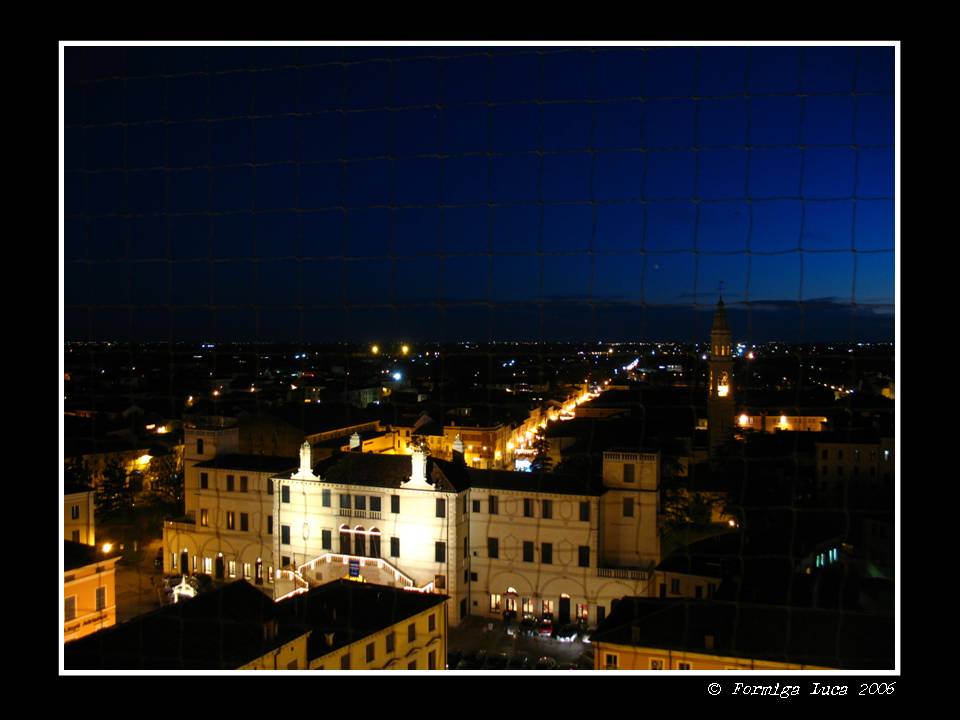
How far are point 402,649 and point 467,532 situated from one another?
6.56ft

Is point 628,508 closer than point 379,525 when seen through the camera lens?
No

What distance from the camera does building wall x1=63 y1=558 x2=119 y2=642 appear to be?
15.3ft

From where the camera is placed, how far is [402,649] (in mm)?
4371

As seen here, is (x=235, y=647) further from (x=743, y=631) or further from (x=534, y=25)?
(x=534, y=25)

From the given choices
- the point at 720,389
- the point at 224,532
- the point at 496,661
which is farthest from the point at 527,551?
the point at 720,389

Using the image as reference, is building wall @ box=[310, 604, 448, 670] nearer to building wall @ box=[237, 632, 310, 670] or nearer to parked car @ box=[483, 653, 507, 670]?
building wall @ box=[237, 632, 310, 670]

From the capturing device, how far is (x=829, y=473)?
Result: 9305 millimetres

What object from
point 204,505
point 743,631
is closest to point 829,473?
point 743,631

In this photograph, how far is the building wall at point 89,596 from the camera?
4668 millimetres

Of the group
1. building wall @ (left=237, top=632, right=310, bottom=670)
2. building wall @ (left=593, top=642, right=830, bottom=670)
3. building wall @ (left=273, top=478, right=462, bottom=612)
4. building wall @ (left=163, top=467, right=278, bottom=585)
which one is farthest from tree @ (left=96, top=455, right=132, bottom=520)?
building wall @ (left=593, top=642, right=830, bottom=670)

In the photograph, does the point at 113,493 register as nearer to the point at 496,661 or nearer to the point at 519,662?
the point at 496,661

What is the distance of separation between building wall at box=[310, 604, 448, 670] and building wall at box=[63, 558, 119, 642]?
178 cm
